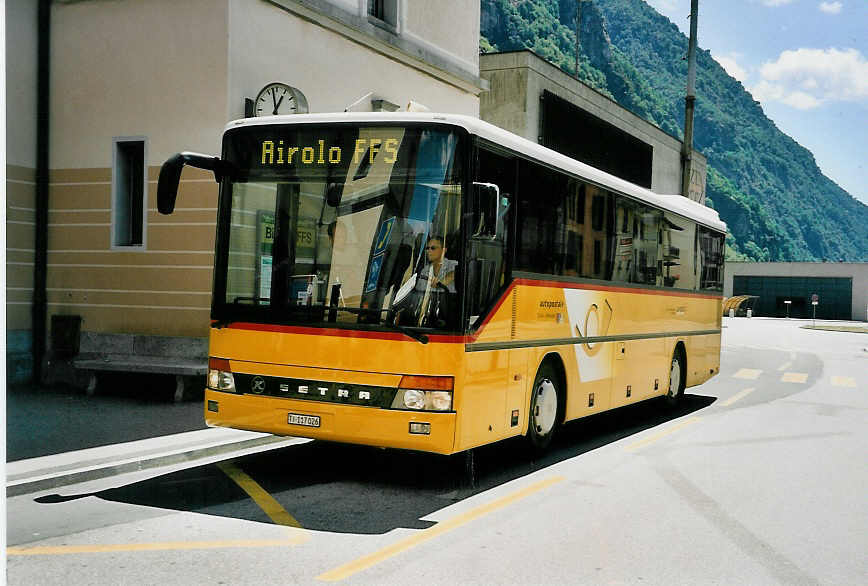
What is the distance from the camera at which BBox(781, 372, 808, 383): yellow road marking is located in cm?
1997

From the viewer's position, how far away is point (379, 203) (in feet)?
24.7

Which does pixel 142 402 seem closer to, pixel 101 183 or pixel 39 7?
pixel 101 183

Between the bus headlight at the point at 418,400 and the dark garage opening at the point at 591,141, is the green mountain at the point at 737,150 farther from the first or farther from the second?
the bus headlight at the point at 418,400

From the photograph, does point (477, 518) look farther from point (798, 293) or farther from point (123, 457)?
point (798, 293)

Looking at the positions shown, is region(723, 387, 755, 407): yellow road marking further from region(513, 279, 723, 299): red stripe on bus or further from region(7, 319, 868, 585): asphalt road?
region(7, 319, 868, 585): asphalt road

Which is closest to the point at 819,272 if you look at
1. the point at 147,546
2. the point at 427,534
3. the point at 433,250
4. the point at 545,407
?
the point at 545,407

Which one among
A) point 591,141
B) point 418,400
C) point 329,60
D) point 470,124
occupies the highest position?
point 591,141

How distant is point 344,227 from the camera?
7547 mm

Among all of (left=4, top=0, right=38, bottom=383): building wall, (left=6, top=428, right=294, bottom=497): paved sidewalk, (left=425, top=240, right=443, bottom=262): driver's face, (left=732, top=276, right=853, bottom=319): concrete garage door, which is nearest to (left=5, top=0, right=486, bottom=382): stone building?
(left=4, top=0, right=38, bottom=383): building wall

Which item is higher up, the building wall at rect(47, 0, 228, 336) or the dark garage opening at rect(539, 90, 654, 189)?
the dark garage opening at rect(539, 90, 654, 189)

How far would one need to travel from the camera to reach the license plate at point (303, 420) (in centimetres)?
759

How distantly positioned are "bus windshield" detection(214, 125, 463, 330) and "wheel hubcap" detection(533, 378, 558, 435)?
7.35ft

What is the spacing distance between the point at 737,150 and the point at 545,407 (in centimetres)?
16135

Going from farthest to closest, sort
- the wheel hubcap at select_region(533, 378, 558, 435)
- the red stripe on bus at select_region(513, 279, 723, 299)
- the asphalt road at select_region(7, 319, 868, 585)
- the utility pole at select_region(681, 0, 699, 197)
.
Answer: the utility pole at select_region(681, 0, 699, 197), the wheel hubcap at select_region(533, 378, 558, 435), the red stripe on bus at select_region(513, 279, 723, 299), the asphalt road at select_region(7, 319, 868, 585)
